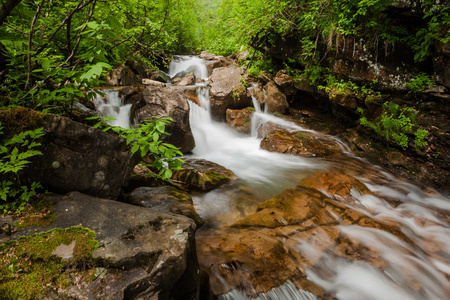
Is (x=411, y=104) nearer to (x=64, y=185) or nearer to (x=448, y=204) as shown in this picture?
(x=448, y=204)

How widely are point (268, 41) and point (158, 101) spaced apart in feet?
19.3

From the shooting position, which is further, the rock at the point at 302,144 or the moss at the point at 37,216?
the rock at the point at 302,144

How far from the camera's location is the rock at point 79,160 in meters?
2.14

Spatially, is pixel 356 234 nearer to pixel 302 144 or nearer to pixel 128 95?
pixel 302 144

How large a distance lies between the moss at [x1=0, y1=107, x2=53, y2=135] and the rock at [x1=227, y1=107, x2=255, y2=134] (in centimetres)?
759

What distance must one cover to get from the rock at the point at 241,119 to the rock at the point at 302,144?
1.37m

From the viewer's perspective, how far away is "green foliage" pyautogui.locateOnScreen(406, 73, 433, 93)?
5523 mm

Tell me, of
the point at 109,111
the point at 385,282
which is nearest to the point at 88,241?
the point at 385,282

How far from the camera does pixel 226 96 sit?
9.36 m

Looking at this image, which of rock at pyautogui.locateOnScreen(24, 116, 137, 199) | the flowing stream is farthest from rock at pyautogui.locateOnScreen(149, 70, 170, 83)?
rock at pyautogui.locateOnScreen(24, 116, 137, 199)

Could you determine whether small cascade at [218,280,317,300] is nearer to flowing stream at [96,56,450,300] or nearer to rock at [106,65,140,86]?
flowing stream at [96,56,450,300]

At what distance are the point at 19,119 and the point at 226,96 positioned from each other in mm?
8002

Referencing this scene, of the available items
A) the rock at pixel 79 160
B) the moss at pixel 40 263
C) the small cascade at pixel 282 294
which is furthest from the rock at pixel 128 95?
the small cascade at pixel 282 294

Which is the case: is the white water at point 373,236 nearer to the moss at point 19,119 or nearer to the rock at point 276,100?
the moss at point 19,119
